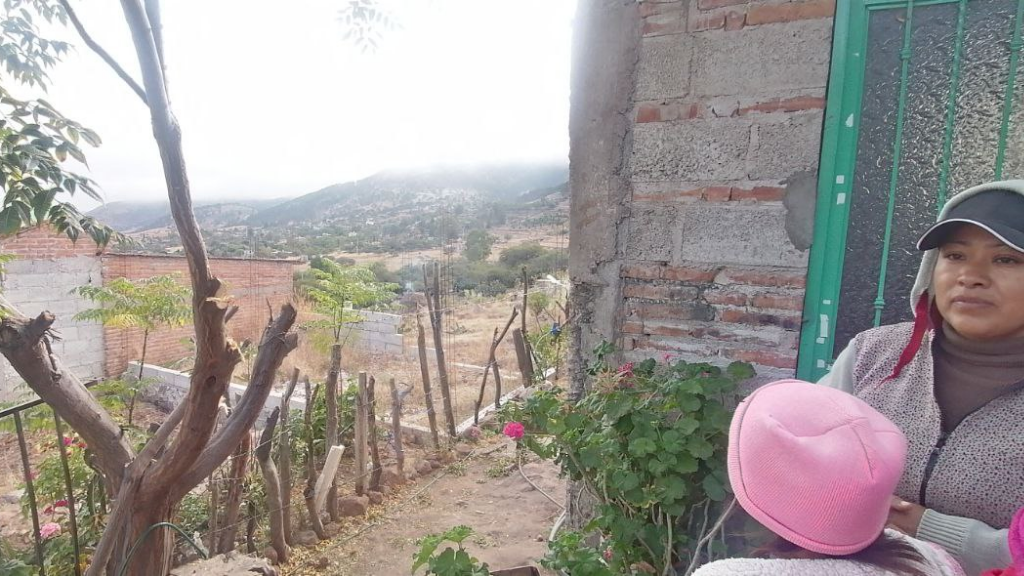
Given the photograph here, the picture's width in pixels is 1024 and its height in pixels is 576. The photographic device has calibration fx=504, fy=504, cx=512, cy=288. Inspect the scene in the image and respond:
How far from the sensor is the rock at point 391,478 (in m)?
4.95

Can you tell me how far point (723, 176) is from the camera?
6.63 feet

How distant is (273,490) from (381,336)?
253 inches

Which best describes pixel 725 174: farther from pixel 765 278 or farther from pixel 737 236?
pixel 765 278

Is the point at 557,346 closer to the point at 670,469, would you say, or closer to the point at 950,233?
the point at 670,469

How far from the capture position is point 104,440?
220cm

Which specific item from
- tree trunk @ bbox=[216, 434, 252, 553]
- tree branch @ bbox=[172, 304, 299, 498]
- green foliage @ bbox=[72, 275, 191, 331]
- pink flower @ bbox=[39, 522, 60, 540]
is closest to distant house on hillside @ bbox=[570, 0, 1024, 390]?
tree branch @ bbox=[172, 304, 299, 498]

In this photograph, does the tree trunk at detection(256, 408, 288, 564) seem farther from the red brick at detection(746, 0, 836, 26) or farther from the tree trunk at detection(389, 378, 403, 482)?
the red brick at detection(746, 0, 836, 26)

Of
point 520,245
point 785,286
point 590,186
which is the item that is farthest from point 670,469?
point 520,245

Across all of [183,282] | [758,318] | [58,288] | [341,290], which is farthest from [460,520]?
[58,288]

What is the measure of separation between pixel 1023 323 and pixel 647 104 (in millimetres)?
1425

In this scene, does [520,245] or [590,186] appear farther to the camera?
[520,245]

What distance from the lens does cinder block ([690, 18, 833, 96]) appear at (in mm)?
1858

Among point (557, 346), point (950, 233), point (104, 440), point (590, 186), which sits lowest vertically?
point (557, 346)

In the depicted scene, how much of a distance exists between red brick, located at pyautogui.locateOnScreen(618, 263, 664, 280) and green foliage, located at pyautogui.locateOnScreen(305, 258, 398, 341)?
3691 mm
